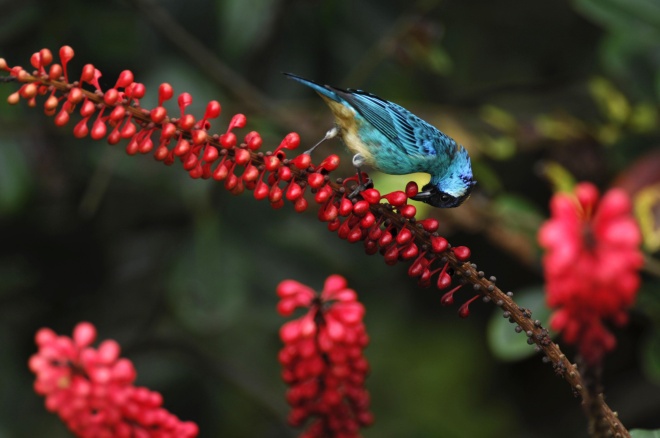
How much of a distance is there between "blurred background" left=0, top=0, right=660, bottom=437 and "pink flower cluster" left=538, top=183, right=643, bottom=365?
1610 mm

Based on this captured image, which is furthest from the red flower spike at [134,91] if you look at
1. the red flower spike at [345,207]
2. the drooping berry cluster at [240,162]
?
the red flower spike at [345,207]

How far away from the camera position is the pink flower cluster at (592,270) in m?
1.04

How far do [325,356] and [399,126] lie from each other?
2.22 feet

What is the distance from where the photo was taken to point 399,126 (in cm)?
193

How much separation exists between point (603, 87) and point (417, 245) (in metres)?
1.99

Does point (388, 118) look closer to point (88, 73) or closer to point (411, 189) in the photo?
point (411, 189)

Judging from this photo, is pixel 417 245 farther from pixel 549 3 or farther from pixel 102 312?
pixel 549 3

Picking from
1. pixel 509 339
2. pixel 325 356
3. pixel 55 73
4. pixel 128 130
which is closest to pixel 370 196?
pixel 325 356

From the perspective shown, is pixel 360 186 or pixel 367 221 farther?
pixel 360 186

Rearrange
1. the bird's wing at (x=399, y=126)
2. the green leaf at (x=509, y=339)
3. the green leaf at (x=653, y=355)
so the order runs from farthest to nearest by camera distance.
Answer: the green leaf at (x=653, y=355) → the green leaf at (x=509, y=339) → the bird's wing at (x=399, y=126)

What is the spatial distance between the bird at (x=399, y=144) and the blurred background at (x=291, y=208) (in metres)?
0.87

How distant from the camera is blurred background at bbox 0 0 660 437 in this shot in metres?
2.96

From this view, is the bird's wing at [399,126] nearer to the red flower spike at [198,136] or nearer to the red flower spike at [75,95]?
the red flower spike at [198,136]

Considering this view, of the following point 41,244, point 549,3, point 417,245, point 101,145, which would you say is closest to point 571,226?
point 417,245
